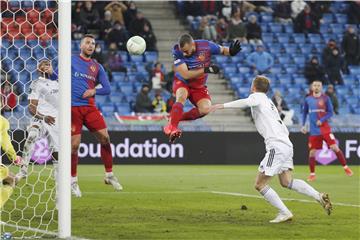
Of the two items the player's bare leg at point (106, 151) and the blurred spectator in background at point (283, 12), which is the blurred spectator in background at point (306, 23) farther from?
the player's bare leg at point (106, 151)

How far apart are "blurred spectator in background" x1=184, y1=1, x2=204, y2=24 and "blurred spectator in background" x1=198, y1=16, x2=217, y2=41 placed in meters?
0.98

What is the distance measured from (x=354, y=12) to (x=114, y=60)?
8.07 metres

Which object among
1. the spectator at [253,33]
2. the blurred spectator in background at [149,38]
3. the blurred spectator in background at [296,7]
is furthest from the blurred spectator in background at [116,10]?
the blurred spectator in background at [296,7]

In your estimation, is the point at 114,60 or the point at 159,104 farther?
the point at 114,60

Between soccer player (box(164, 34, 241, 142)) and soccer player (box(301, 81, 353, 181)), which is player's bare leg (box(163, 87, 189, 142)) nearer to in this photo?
soccer player (box(164, 34, 241, 142))

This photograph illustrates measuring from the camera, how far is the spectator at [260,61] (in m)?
24.2

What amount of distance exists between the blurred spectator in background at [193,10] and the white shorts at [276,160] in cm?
1640

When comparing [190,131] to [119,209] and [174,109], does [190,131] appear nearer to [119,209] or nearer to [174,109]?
Result: [174,109]

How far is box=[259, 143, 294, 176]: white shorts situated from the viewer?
9578 millimetres

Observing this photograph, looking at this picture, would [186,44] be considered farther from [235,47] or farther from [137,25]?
[137,25]

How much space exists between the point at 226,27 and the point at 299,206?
14.0 meters

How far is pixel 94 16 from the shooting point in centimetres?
2364

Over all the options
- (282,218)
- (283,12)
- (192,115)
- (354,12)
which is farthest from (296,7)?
(282,218)

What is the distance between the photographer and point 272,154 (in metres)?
9.63
